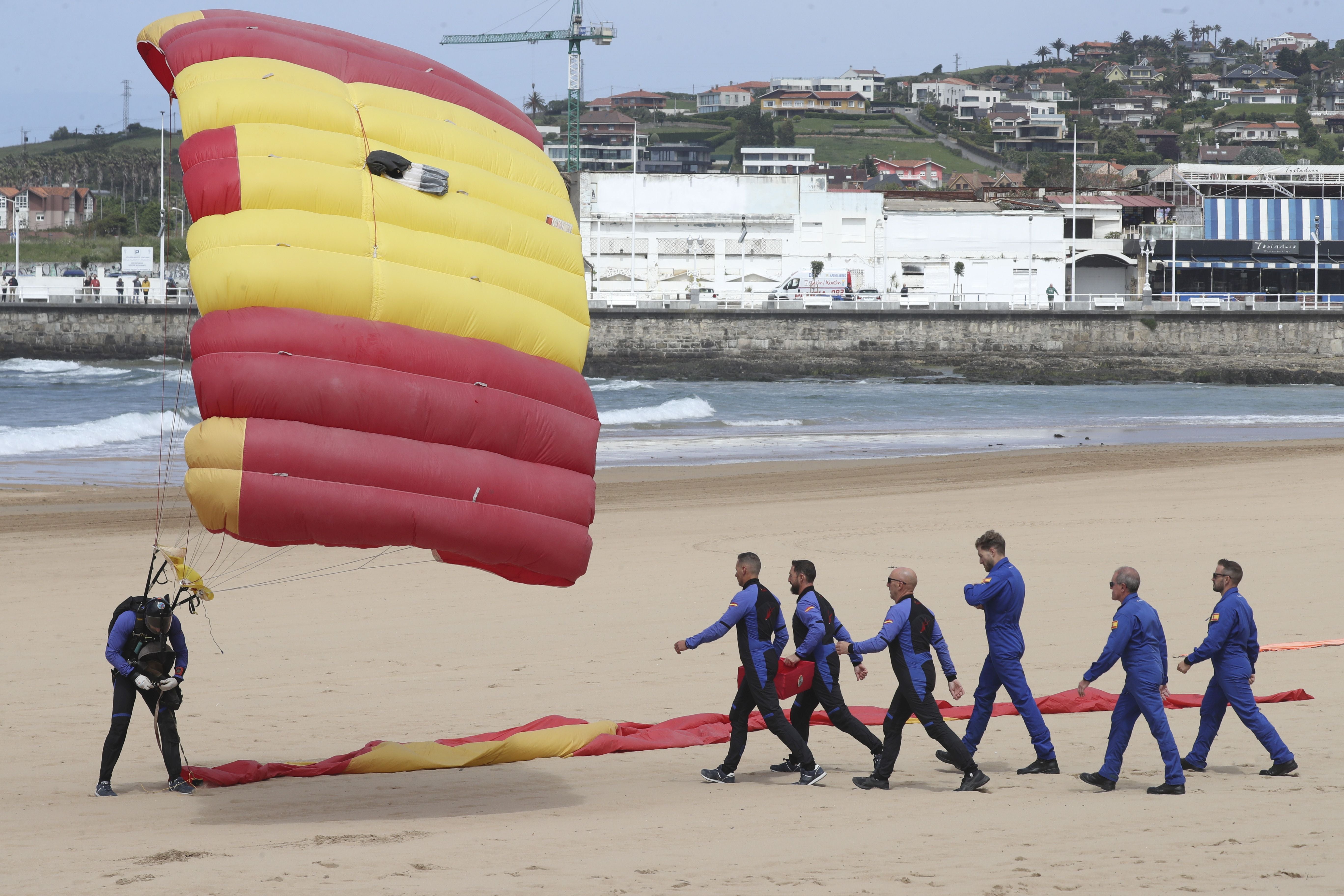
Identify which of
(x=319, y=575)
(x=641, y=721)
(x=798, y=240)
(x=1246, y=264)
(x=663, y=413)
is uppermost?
(x=798, y=240)

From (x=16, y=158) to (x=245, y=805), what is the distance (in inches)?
6122

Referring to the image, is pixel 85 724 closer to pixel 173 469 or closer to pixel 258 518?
pixel 258 518

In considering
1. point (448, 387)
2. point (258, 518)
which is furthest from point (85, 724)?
point (448, 387)

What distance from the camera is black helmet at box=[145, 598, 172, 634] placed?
253 inches

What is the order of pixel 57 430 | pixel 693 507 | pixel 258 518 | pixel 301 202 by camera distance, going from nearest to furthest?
pixel 258 518 < pixel 301 202 < pixel 693 507 < pixel 57 430

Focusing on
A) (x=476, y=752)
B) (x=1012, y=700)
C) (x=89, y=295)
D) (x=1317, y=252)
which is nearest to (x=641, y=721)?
(x=476, y=752)

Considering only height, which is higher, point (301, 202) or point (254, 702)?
point (301, 202)

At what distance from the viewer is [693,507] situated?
53.9ft

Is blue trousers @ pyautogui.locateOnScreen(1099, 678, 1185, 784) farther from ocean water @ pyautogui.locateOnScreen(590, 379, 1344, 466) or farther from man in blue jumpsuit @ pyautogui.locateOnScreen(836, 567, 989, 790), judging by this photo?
ocean water @ pyautogui.locateOnScreen(590, 379, 1344, 466)

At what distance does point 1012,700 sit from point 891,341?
44263 mm

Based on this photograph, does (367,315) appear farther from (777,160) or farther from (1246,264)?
(777,160)

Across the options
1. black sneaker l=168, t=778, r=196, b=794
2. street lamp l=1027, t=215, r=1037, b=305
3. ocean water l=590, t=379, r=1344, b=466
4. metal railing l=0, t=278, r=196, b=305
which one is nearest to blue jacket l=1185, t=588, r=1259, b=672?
black sneaker l=168, t=778, r=196, b=794

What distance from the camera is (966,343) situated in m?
50.7

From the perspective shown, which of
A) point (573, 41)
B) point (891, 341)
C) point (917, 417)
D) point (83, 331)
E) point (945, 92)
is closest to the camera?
point (917, 417)
